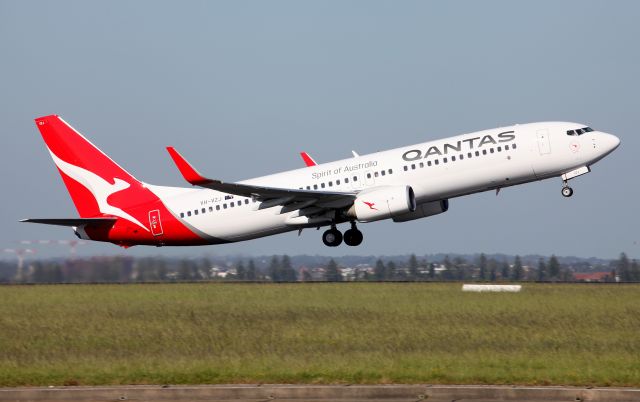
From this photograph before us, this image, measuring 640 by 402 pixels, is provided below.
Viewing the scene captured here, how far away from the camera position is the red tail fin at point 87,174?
146 ft

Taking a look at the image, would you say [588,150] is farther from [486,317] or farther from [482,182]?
[486,317]

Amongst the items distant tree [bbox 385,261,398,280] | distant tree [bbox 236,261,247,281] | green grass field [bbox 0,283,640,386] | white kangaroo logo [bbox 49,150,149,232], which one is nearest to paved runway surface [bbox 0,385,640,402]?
green grass field [bbox 0,283,640,386]

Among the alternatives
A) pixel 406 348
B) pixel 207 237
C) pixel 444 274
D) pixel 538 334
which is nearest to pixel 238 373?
pixel 406 348

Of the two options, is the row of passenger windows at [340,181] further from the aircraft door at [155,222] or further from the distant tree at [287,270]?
the distant tree at [287,270]

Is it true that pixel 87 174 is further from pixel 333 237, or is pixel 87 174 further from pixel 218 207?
pixel 333 237

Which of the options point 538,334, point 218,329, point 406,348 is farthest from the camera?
point 218,329

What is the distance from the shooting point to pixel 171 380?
18969 millimetres

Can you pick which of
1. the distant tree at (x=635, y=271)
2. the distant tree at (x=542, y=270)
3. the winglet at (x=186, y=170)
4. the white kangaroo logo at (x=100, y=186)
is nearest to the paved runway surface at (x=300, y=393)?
the winglet at (x=186, y=170)

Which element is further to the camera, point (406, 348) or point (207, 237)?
point (207, 237)

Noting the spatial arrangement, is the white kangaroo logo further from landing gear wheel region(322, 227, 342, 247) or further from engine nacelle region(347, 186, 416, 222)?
engine nacelle region(347, 186, 416, 222)

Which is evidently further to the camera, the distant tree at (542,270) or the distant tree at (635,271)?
the distant tree at (542,270)

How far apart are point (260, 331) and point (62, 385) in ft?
27.8

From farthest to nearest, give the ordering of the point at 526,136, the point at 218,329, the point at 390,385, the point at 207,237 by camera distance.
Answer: the point at 207,237 → the point at 526,136 → the point at 218,329 → the point at 390,385

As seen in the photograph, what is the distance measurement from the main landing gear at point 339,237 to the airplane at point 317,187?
43mm
